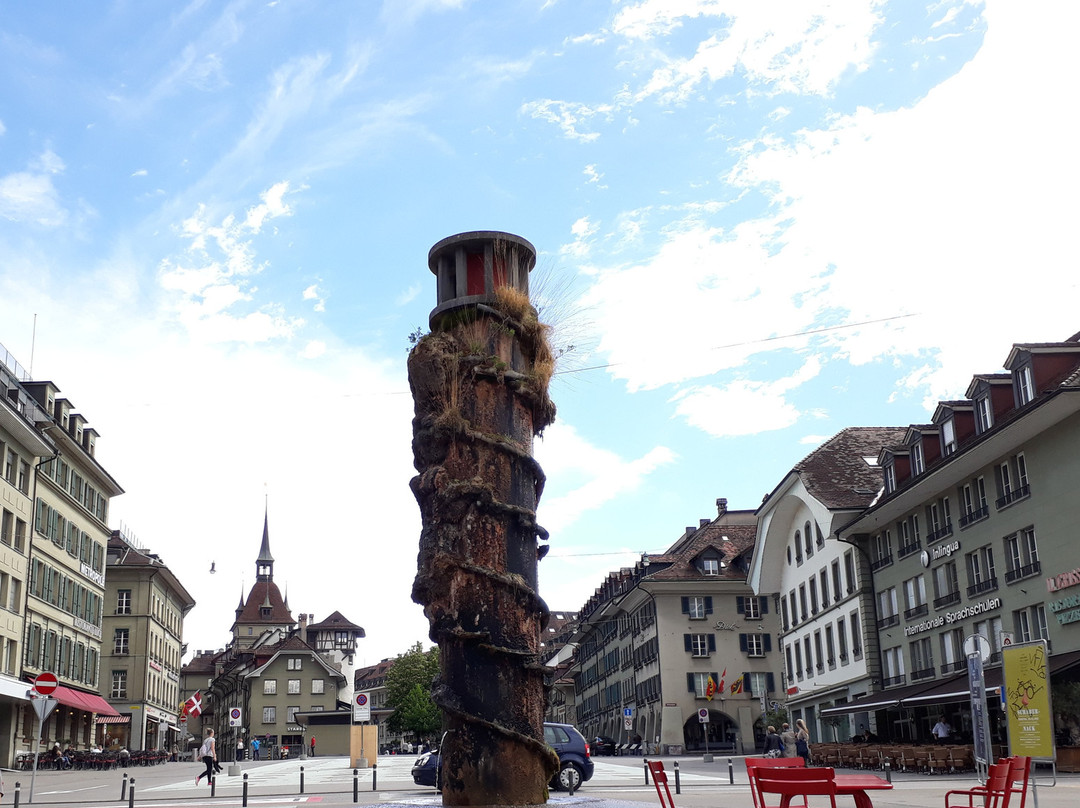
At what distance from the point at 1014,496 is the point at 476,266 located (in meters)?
30.8

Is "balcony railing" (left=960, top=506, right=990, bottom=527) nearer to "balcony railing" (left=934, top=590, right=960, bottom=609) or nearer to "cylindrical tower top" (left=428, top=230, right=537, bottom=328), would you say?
"balcony railing" (left=934, top=590, right=960, bottom=609)

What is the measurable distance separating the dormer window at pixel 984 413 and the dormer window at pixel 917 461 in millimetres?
4507

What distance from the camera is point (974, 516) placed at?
3719cm

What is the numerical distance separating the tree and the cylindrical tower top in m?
93.9

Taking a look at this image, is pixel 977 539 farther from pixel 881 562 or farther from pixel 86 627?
pixel 86 627

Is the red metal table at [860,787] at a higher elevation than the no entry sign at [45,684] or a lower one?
lower

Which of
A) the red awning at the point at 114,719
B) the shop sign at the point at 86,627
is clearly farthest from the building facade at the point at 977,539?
the red awning at the point at 114,719

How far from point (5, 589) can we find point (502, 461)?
143 feet

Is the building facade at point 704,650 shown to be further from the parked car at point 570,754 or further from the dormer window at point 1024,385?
the parked car at point 570,754

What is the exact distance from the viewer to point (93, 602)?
60.4 m

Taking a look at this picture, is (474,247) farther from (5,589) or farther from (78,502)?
(78,502)

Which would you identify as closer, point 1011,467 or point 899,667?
point 1011,467

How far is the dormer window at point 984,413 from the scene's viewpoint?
35.5 metres

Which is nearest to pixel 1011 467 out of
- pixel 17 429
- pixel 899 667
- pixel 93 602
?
pixel 899 667
